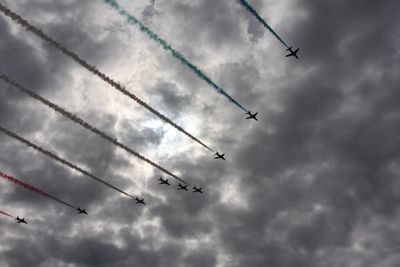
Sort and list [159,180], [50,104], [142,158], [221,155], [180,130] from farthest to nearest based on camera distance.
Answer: [159,180] < [221,155] < [142,158] < [180,130] < [50,104]

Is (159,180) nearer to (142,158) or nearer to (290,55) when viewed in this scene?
(142,158)

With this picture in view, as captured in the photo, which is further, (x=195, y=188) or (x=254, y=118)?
(x=195, y=188)

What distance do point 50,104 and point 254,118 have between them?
4479 centimetres

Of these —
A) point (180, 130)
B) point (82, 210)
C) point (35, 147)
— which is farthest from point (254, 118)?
point (82, 210)

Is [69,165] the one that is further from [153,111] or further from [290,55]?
[290,55]

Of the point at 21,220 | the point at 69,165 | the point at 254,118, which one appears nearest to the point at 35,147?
the point at 69,165

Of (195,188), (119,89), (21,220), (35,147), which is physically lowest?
(35,147)

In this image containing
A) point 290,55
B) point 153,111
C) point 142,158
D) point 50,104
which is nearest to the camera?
point 50,104

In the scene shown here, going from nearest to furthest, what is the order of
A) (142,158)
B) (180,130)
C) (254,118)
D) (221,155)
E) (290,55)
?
(180,130), (142,158), (290,55), (254,118), (221,155)

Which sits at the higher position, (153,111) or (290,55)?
(290,55)

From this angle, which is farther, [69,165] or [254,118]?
[254,118]

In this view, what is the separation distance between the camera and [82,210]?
101812 mm

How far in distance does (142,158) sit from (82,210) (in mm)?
49331

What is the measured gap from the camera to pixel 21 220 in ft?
340
